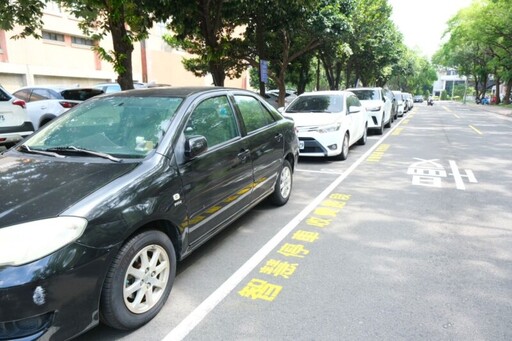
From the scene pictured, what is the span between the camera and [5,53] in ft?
77.3

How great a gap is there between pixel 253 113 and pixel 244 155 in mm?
817

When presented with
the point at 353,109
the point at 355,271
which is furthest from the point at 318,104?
the point at 355,271

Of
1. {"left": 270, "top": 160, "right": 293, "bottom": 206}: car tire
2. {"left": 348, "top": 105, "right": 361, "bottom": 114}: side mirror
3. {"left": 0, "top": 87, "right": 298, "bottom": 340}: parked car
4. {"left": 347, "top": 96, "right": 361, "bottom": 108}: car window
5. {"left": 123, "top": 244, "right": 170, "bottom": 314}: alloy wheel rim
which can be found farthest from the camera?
{"left": 347, "top": 96, "right": 361, "bottom": 108}: car window

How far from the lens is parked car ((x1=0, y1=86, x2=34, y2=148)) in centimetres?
716

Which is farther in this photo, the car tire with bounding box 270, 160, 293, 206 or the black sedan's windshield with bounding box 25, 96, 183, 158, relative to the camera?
the car tire with bounding box 270, 160, 293, 206

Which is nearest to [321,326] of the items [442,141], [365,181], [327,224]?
[327,224]

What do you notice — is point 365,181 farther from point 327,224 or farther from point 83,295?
point 83,295

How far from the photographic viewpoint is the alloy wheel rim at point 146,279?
8.69 ft

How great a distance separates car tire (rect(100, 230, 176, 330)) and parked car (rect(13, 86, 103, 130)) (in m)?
8.20

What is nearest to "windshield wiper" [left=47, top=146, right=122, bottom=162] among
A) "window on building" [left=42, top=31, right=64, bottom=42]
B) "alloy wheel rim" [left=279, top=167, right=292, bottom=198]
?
"alloy wheel rim" [left=279, top=167, right=292, bottom=198]

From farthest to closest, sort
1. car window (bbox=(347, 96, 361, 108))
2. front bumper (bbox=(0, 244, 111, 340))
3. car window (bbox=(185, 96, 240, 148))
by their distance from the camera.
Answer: car window (bbox=(347, 96, 361, 108)) < car window (bbox=(185, 96, 240, 148)) < front bumper (bbox=(0, 244, 111, 340))

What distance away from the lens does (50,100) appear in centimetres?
998

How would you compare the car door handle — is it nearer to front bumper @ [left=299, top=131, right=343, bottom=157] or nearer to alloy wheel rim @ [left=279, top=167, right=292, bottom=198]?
alloy wheel rim @ [left=279, top=167, right=292, bottom=198]

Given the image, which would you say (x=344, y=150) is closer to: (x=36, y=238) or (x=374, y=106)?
(x=374, y=106)
